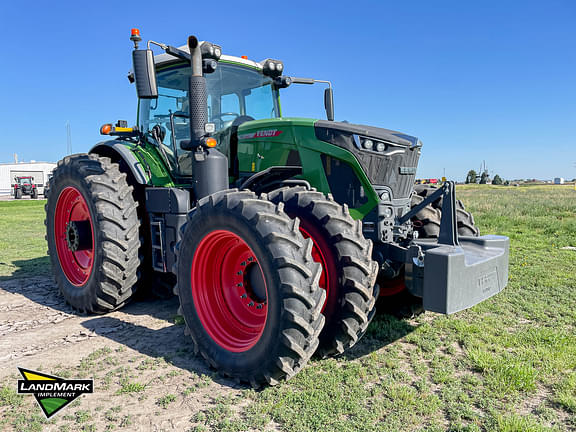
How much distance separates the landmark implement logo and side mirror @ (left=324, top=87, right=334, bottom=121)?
11.8 feet

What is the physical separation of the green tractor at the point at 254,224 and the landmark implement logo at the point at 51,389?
0.86 m

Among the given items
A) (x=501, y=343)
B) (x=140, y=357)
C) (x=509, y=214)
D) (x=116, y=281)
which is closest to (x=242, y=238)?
(x=140, y=357)

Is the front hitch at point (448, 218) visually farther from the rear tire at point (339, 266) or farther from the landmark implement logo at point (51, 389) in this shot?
the landmark implement logo at point (51, 389)

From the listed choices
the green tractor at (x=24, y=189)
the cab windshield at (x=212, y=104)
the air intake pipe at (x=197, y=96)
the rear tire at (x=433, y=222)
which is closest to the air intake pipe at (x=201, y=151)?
the air intake pipe at (x=197, y=96)

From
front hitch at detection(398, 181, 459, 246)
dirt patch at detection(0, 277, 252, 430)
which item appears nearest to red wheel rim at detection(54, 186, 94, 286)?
dirt patch at detection(0, 277, 252, 430)

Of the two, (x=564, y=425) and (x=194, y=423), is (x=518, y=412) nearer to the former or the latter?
(x=564, y=425)

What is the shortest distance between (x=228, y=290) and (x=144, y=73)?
1987 mm

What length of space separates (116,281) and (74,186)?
52.0 inches

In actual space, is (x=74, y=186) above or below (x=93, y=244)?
above

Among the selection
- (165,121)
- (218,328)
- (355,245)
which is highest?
(165,121)

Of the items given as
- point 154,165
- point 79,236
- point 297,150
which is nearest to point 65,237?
point 79,236

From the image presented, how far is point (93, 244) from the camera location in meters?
4.84

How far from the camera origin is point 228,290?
12.1 feet

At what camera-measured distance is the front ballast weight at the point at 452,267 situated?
A: 2938 mm
